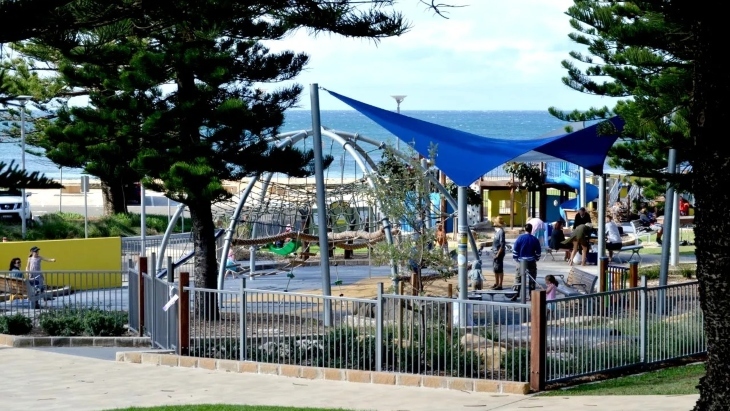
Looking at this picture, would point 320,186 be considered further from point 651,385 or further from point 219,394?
point 651,385

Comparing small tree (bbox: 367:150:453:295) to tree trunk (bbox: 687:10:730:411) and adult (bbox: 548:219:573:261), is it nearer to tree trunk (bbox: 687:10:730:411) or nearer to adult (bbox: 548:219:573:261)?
tree trunk (bbox: 687:10:730:411)

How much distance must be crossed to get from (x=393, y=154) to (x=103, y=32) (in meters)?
5.89

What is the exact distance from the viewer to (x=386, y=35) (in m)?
15.8

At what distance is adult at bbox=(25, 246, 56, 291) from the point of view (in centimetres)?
1899

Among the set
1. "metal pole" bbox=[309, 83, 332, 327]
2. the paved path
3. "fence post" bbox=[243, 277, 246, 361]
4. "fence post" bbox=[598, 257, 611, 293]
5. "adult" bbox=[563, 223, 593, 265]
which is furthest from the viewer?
"adult" bbox=[563, 223, 593, 265]

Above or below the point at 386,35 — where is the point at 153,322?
below

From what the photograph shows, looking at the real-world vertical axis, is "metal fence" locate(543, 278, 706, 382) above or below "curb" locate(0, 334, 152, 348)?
above

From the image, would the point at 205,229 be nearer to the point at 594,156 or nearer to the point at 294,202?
the point at 294,202

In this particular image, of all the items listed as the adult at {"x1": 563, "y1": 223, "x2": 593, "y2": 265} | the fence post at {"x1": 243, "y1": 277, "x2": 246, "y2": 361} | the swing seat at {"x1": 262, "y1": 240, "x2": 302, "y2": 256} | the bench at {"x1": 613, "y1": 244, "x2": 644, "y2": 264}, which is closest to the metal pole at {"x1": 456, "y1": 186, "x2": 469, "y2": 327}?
the fence post at {"x1": 243, "y1": 277, "x2": 246, "y2": 361}

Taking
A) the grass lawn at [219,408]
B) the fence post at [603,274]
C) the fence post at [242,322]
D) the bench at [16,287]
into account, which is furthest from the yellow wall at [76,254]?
the grass lawn at [219,408]

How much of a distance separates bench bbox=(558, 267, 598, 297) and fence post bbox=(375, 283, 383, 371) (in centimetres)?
562

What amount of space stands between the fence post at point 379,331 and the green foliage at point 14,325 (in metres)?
6.46

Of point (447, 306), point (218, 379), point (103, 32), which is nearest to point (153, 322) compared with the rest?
point (218, 379)

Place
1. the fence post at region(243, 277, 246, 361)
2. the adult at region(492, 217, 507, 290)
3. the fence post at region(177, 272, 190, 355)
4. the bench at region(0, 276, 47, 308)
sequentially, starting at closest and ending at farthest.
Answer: the fence post at region(243, 277, 246, 361) < the fence post at region(177, 272, 190, 355) < the bench at region(0, 276, 47, 308) < the adult at region(492, 217, 507, 290)
